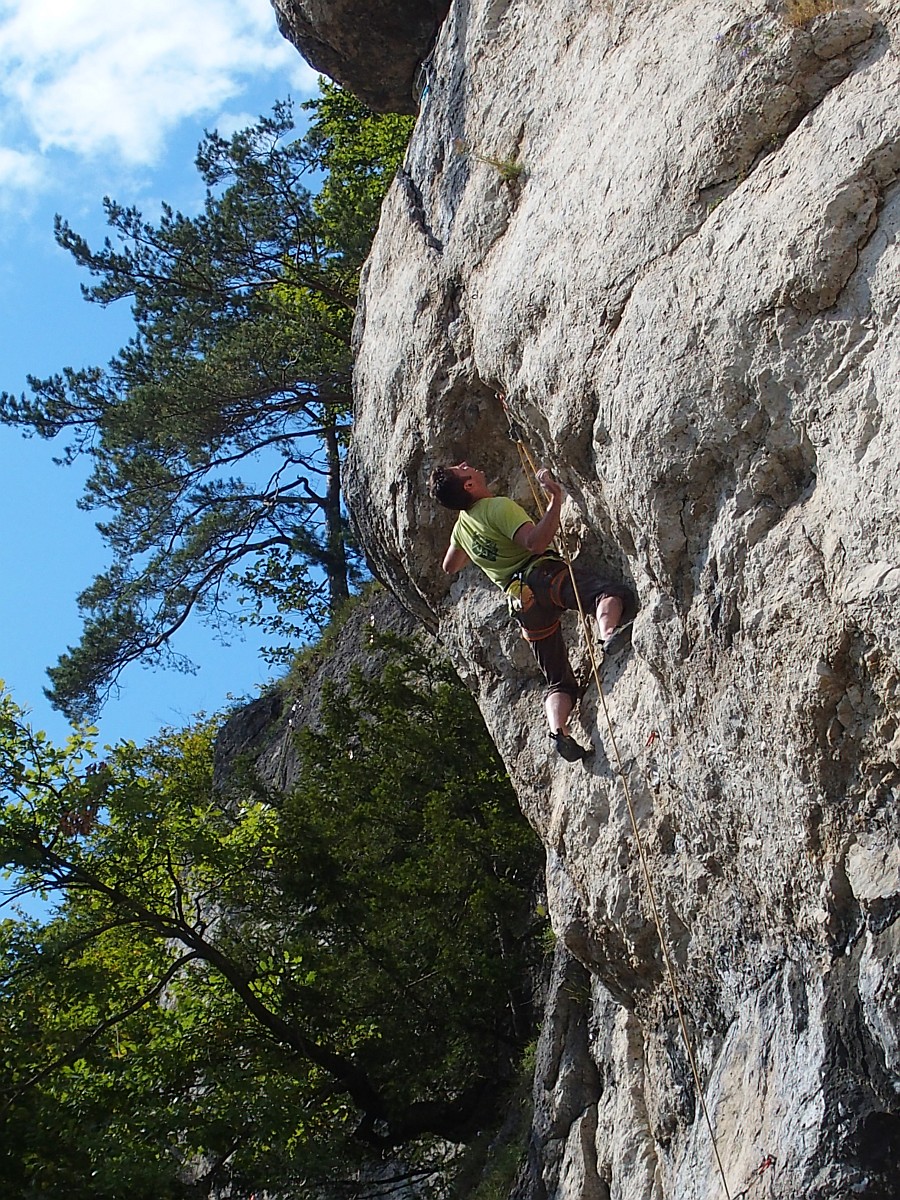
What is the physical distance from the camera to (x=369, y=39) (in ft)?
35.6

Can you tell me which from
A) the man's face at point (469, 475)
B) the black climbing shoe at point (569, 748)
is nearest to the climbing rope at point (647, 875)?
the black climbing shoe at point (569, 748)

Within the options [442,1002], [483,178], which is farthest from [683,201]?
[442,1002]

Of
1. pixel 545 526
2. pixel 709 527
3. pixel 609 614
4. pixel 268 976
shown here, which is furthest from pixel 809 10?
pixel 268 976

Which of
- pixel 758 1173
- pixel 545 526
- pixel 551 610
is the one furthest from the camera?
pixel 551 610

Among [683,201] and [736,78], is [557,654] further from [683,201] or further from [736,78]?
[736,78]

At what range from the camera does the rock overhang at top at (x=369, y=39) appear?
10.6m

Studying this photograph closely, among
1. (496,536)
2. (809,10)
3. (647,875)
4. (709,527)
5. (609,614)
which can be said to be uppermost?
(809,10)

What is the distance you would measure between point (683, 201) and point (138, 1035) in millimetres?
7486

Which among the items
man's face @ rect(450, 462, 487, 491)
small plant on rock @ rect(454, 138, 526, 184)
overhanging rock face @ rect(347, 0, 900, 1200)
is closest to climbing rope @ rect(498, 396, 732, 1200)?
overhanging rock face @ rect(347, 0, 900, 1200)

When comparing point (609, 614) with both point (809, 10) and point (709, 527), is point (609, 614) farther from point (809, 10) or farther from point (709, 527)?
point (809, 10)

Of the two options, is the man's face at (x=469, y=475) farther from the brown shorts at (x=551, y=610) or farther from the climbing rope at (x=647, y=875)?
the brown shorts at (x=551, y=610)

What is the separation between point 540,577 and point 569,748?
3.17 feet

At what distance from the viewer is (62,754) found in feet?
33.8

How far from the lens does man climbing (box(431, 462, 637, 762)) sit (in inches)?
271
